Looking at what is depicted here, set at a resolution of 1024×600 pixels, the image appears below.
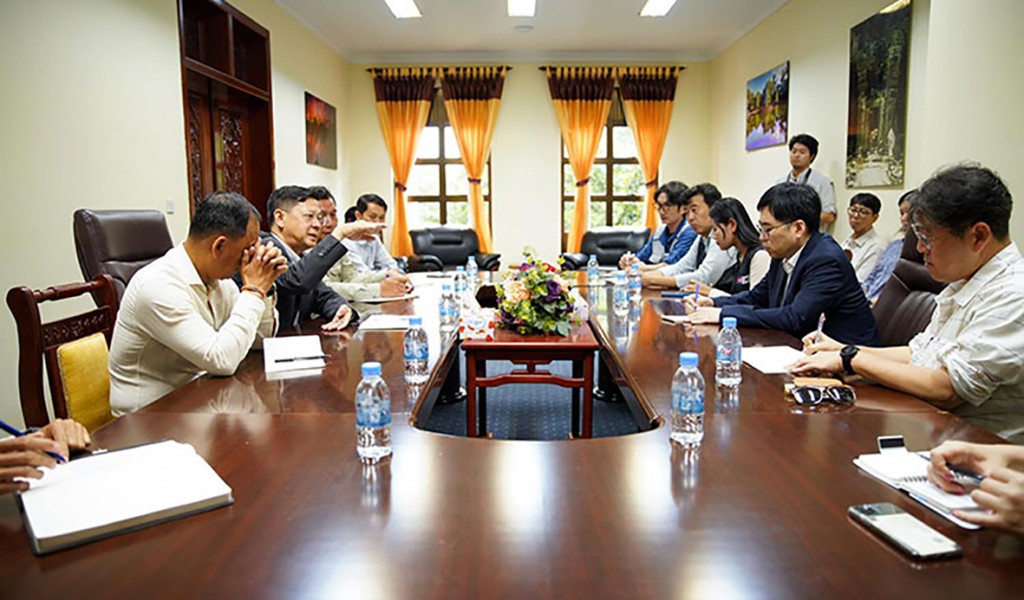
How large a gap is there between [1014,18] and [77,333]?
11.5ft

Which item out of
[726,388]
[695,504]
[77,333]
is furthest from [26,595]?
[726,388]

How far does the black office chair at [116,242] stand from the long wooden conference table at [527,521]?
3.72 ft

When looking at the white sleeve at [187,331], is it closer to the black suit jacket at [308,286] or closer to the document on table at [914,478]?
the black suit jacket at [308,286]

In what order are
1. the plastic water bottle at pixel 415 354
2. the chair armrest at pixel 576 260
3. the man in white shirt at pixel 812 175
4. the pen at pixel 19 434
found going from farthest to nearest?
the chair armrest at pixel 576 260
the man in white shirt at pixel 812 175
the plastic water bottle at pixel 415 354
the pen at pixel 19 434

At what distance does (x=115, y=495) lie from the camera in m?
1.12

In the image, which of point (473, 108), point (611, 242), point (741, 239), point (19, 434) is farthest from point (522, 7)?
point (19, 434)

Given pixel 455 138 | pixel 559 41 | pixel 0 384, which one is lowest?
pixel 0 384

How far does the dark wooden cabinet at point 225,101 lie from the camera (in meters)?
4.96

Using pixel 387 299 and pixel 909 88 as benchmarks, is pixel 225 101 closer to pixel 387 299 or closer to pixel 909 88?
pixel 387 299

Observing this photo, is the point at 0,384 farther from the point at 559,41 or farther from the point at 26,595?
the point at 559,41

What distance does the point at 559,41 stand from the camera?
7.90 metres

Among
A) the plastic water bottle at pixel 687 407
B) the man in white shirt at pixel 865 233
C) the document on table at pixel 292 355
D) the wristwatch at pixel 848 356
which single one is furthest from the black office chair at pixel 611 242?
the plastic water bottle at pixel 687 407

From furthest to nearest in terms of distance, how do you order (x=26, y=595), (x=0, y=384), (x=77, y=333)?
1. (x=0, y=384)
2. (x=77, y=333)
3. (x=26, y=595)

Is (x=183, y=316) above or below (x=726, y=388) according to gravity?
above
